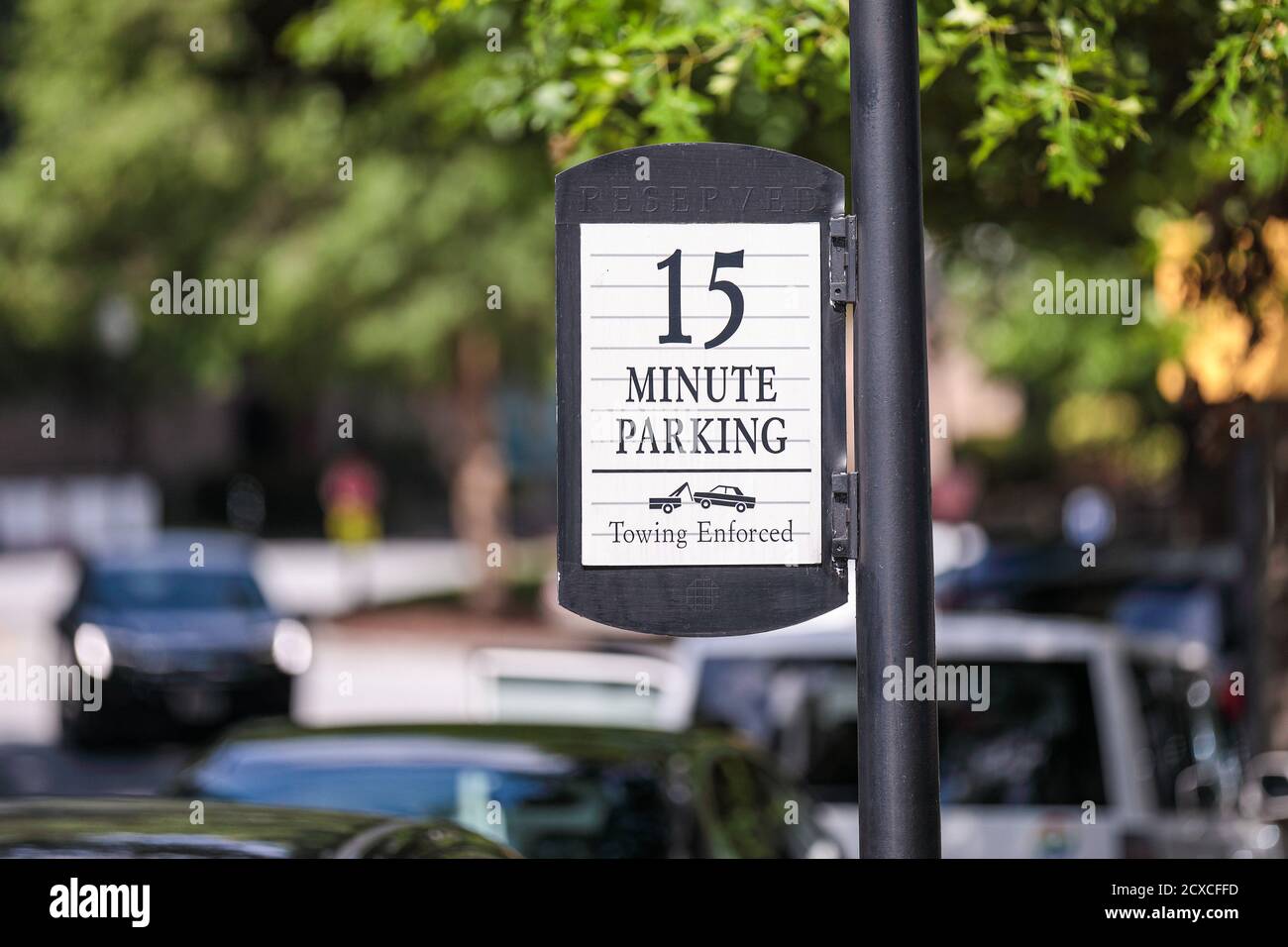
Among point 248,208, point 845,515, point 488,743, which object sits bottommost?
point 488,743

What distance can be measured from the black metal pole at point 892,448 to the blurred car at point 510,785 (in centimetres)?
233

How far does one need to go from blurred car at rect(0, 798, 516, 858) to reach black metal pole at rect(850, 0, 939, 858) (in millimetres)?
1022

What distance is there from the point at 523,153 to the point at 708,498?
18.7ft

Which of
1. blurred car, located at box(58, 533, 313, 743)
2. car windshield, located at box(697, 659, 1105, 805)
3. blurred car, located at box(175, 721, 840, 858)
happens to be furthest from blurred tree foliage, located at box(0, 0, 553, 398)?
blurred car, located at box(175, 721, 840, 858)

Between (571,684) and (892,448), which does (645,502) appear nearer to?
(892,448)

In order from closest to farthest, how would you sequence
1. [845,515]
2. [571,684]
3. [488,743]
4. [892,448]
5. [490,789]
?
1. [892,448]
2. [845,515]
3. [490,789]
4. [488,743]
5. [571,684]

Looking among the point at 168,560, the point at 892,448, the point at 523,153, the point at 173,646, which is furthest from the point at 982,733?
the point at 168,560

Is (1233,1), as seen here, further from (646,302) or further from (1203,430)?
(1203,430)

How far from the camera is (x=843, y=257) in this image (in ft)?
9.98

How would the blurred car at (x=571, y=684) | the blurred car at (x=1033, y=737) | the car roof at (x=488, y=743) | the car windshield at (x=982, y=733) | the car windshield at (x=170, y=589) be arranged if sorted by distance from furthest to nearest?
the car windshield at (x=170, y=589)
the blurred car at (x=571, y=684)
the car windshield at (x=982, y=733)
the blurred car at (x=1033, y=737)
the car roof at (x=488, y=743)

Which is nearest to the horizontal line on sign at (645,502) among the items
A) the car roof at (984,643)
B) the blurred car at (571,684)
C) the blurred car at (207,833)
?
the blurred car at (207,833)

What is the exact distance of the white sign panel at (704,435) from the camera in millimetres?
3029

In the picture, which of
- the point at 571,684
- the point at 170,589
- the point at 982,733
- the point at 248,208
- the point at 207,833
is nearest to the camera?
the point at 207,833

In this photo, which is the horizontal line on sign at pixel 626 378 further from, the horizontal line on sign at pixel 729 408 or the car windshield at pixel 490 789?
the car windshield at pixel 490 789
